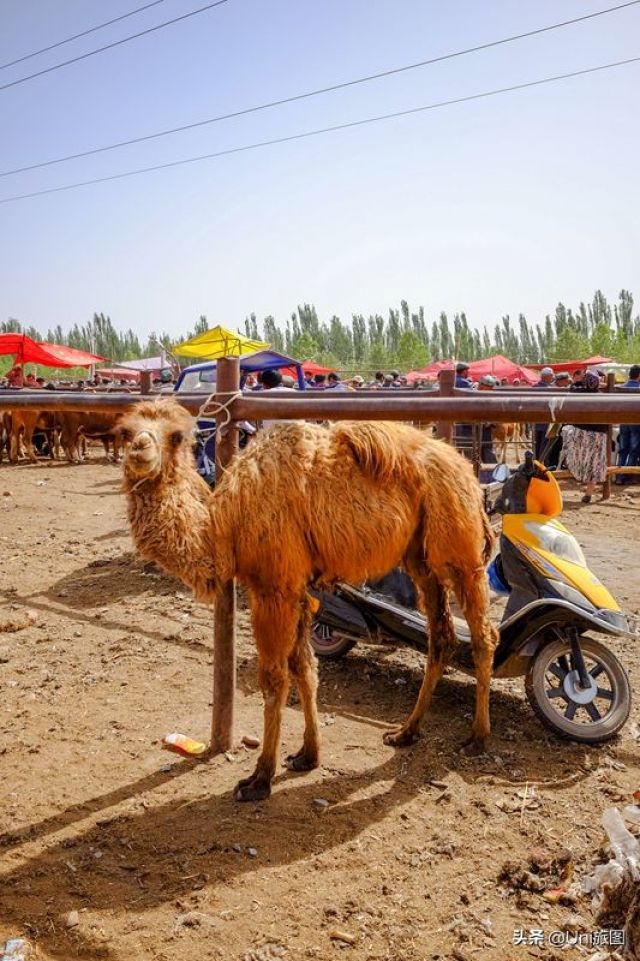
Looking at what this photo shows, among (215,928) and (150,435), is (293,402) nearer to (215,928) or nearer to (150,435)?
(150,435)

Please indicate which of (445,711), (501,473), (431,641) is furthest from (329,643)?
(501,473)

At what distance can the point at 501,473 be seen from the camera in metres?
4.14

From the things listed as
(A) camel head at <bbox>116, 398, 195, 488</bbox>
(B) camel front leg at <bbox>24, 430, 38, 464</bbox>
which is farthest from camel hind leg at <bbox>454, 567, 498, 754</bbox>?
(B) camel front leg at <bbox>24, 430, 38, 464</bbox>

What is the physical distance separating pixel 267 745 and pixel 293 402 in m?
1.50

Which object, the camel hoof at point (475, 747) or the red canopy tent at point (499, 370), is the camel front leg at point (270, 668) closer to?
the camel hoof at point (475, 747)

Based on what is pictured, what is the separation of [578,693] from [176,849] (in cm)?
203

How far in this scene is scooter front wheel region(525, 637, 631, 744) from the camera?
3.47m

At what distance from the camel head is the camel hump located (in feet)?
2.20

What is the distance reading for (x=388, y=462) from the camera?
123 inches

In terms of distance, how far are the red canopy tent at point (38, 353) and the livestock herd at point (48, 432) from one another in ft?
4.76

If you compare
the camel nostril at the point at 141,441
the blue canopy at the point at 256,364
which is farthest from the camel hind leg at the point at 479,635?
the blue canopy at the point at 256,364

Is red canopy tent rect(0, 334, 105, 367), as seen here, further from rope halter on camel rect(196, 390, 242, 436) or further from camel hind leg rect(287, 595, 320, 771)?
camel hind leg rect(287, 595, 320, 771)

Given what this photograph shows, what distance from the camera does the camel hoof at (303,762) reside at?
10.9 ft

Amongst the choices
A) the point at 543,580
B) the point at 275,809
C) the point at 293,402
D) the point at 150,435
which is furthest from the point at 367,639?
the point at 150,435
